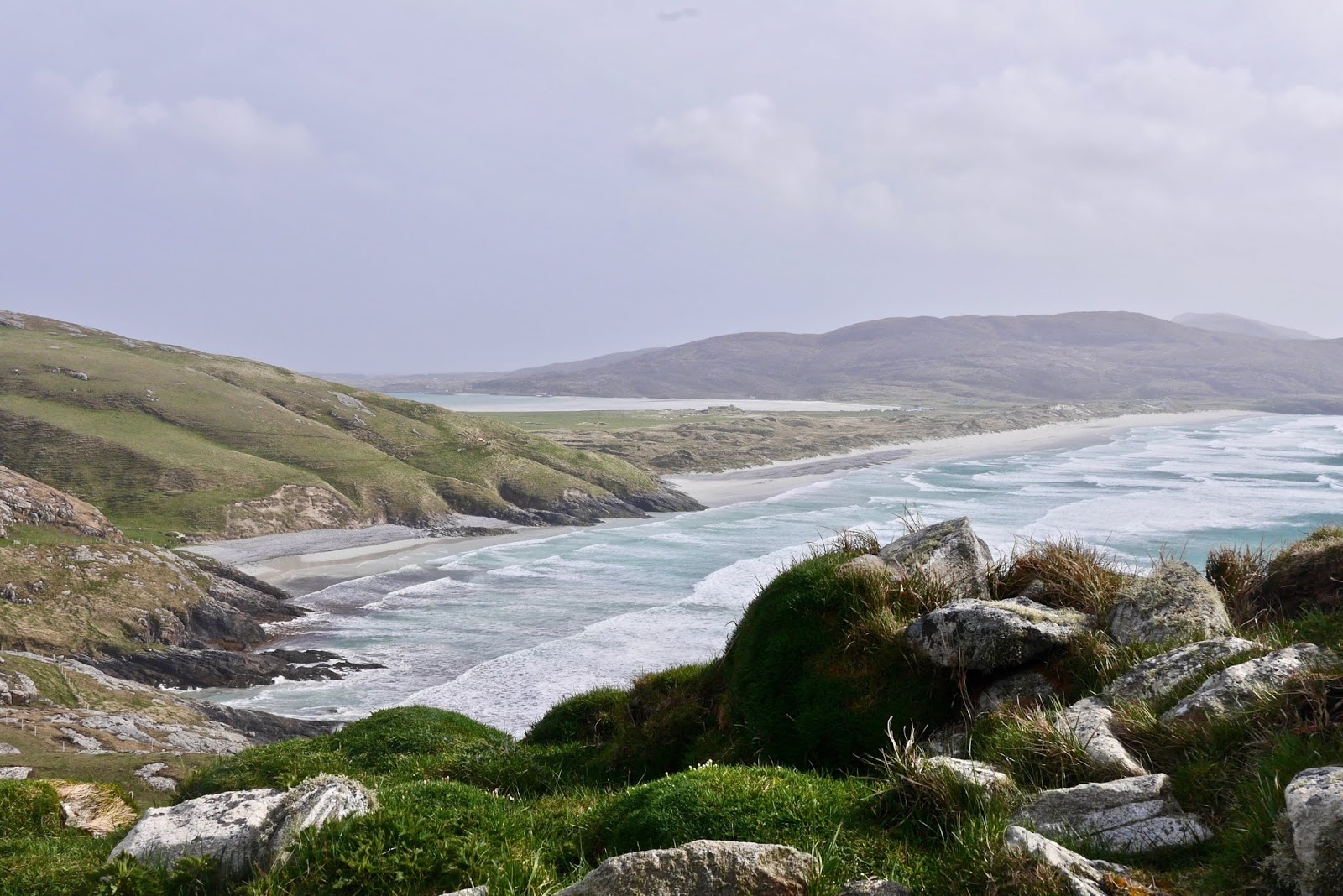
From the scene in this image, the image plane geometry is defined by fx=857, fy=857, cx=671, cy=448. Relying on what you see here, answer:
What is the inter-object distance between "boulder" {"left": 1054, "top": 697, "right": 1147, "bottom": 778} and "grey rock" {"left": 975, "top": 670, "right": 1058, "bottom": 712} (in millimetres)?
1348

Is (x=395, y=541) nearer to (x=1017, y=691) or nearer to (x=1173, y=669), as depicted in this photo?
(x=1017, y=691)

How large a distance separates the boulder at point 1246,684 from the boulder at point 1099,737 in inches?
21.5

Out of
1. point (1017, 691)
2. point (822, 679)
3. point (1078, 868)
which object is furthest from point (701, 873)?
point (1017, 691)

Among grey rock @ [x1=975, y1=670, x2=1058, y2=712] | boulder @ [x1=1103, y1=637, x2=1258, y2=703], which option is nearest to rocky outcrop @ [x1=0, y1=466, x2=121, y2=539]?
grey rock @ [x1=975, y1=670, x2=1058, y2=712]

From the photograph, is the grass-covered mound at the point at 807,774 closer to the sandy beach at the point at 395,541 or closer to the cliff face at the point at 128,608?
the cliff face at the point at 128,608

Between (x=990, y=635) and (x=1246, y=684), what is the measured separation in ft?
11.3

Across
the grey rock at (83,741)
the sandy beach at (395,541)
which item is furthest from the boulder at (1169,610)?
the sandy beach at (395,541)

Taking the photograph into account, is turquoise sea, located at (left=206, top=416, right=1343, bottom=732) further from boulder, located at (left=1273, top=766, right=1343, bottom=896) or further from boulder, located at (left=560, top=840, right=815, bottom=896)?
boulder, located at (left=560, top=840, right=815, bottom=896)

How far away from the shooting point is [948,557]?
14.7 m

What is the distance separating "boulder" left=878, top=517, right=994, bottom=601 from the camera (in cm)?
1399

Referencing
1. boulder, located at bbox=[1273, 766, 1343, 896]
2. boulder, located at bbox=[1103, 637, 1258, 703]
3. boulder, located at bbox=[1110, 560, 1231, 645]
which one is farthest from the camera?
boulder, located at bbox=[1110, 560, 1231, 645]

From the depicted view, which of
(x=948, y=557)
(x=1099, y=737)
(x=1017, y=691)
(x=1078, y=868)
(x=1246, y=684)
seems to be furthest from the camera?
(x=948, y=557)

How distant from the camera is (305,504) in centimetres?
7950

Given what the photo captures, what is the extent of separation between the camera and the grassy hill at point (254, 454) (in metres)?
75.6
